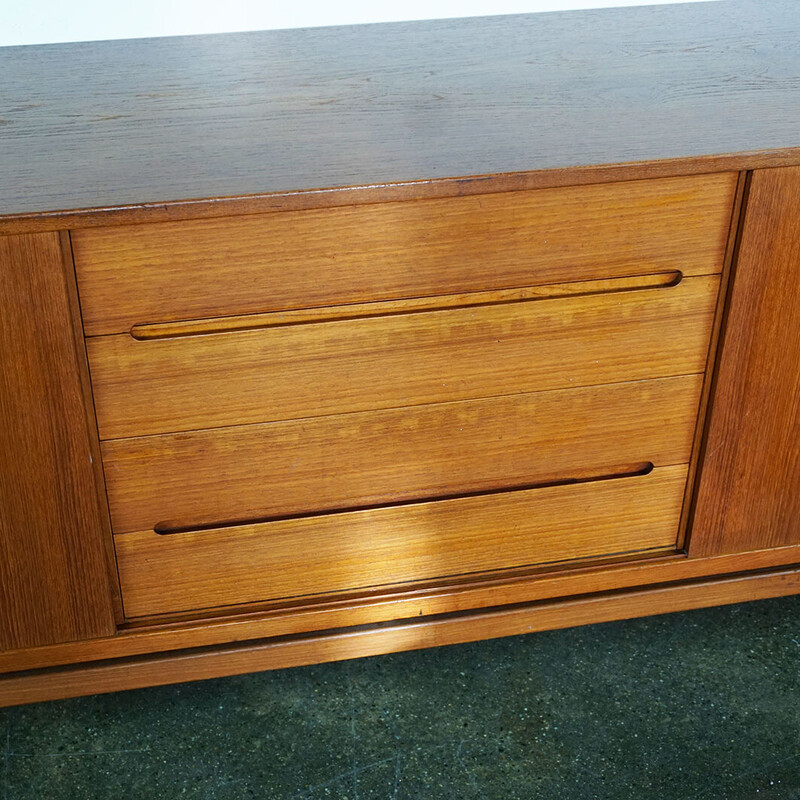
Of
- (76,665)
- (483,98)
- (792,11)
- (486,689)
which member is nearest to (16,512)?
(76,665)

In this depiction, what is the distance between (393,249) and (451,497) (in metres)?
0.33

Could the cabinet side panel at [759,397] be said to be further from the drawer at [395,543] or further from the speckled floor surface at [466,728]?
the speckled floor surface at [466,728]

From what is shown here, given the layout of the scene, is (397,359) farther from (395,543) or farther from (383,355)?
(395,543)

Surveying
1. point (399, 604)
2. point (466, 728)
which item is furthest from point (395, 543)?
point (466, 728)

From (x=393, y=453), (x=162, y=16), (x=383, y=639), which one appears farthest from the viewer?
(x=162, y=16)

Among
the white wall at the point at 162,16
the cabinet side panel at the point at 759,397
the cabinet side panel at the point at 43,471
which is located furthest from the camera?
the white wall at the point at 162,16

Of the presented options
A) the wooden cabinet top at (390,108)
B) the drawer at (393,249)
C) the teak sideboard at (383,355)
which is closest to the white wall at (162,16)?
the wooden cabinet top at (390,108)

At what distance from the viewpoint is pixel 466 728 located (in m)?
1.18

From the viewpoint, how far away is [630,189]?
997 mm

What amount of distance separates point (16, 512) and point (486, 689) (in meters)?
0.61

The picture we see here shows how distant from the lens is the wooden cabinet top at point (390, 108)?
95cm

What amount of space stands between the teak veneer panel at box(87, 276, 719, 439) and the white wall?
72cm

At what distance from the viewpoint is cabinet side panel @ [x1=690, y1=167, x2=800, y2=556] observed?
1049 mm

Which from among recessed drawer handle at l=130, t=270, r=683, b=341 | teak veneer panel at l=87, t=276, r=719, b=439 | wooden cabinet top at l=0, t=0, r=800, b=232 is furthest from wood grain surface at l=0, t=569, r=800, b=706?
wooden cabinet top at l=0, t=0, r=800, b=232
